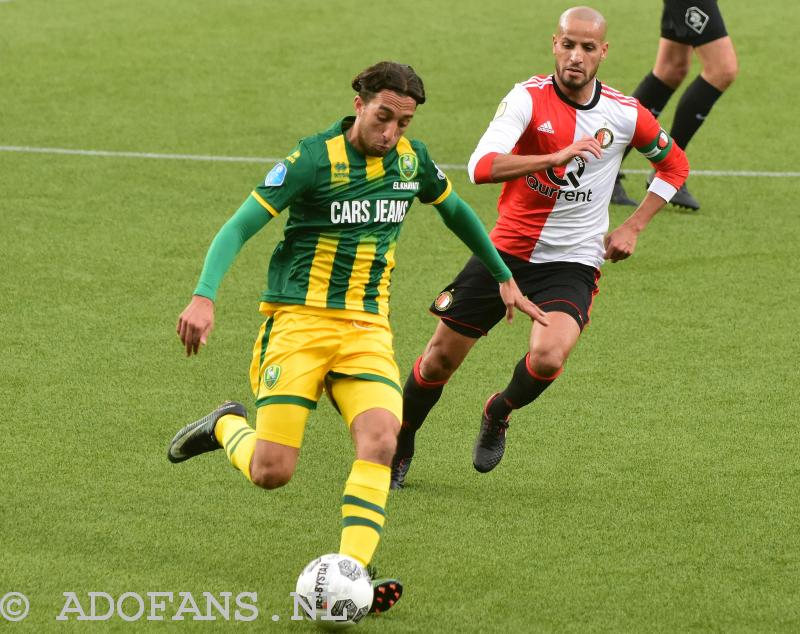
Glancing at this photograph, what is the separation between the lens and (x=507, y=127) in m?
6.51

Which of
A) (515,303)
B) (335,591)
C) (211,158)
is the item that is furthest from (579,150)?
(211,158)

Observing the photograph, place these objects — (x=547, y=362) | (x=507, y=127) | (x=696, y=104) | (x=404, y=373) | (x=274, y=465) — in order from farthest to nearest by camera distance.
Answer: (x=696, y=104) < (x=404, y=373) < (x=507, y=127) < (x=547, y=362) < (x=274, y=465)

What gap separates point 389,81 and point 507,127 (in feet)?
4.05

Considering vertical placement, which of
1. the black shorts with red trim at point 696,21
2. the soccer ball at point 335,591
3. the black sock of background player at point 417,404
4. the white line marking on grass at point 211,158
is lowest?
the soccer ball at point 335,591

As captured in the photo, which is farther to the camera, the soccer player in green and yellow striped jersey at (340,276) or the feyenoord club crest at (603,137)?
the feyenoord club crest at (603,137)

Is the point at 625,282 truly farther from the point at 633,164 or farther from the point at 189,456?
the point at 189,456

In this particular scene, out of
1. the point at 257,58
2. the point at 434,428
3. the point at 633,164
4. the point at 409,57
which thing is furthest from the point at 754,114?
the point at 434,428

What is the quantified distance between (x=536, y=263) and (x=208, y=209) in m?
4.31

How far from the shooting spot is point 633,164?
1182cm

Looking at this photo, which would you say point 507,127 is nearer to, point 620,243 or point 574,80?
point 574,80

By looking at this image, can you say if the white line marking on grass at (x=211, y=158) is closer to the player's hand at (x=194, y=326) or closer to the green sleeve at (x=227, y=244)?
the green sleeve at (x=227, y=244)

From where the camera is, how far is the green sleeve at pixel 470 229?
19.2 ft

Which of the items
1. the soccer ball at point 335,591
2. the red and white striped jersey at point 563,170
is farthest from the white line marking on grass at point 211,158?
the soccer ball at point 335,591

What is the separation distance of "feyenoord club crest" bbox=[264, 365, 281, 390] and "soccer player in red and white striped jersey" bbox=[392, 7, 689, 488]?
1.16 m
